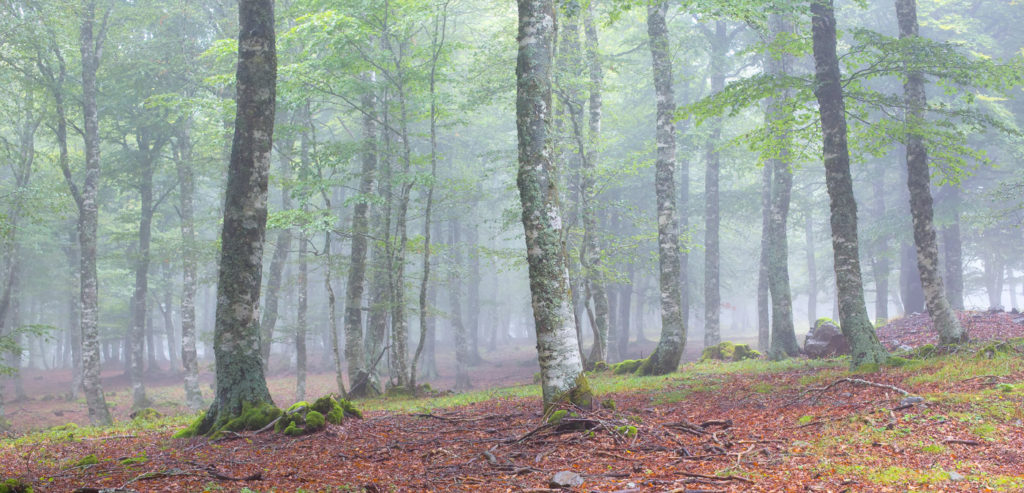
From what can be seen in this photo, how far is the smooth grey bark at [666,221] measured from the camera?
1491cm

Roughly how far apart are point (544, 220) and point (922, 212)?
362 inches

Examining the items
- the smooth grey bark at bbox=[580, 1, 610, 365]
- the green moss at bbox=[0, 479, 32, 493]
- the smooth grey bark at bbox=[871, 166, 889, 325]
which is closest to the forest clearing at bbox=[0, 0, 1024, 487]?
the green moss at bbox=[0, 479, 32, 493]

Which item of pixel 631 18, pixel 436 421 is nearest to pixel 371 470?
pixel 436 421

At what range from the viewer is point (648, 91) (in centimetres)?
3247

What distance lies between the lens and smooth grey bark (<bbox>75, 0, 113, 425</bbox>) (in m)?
16.4

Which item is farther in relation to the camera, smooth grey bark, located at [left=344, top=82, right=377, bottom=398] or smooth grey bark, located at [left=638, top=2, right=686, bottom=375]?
smooth grey bark, located at [left=344, top=82, right=377, bottom=398]

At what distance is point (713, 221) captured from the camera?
1040 inches

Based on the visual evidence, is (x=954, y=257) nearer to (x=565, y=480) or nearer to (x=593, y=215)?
(x=593, y=215)

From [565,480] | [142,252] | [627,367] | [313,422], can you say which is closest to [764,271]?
[627,367]

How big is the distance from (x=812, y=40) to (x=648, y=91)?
2063 centimetres

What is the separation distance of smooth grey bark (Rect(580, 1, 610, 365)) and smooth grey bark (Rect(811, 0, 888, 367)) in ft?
21.7

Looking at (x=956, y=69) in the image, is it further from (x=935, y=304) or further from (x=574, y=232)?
(x=574, y=232)

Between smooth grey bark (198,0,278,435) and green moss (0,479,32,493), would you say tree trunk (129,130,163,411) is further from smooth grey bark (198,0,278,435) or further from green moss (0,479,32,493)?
green moss (0,479,32,493)

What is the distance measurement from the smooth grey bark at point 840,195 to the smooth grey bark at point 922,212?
147 centimetres
